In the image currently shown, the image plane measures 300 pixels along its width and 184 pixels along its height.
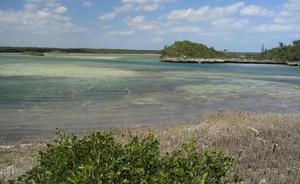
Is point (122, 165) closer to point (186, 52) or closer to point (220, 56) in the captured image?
point (186, 52)

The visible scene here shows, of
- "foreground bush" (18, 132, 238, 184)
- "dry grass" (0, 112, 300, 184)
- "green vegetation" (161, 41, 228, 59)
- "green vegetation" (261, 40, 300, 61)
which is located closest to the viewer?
"foreground bush" (18, 132, 238, 184)

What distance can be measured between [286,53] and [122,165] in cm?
17613

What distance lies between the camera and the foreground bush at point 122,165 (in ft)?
15.6

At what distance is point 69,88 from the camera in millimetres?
38719

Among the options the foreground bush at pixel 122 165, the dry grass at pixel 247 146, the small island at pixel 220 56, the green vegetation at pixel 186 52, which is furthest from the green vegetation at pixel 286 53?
the foreground bush at pixel 122 165

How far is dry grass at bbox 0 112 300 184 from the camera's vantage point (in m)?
11.2

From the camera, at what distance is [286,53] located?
17125 centimetres

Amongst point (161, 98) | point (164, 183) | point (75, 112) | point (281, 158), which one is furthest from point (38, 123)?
point (164, 183)

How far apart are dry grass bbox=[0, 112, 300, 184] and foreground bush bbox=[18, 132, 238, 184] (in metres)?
2.85

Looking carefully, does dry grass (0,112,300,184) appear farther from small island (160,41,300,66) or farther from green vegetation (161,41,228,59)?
green vegetation (161,41,228,59)

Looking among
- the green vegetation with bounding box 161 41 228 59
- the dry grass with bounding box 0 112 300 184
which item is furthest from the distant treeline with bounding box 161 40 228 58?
the dry grass with bounding box 0 112 300 184

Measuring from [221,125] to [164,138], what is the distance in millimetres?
4056

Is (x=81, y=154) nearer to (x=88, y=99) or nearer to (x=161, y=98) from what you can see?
(x=88, y=99)

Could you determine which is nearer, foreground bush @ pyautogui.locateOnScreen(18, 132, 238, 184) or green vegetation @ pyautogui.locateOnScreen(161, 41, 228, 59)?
foreground bush @ pyautogui.locateOnScreen(18, 132, 238, 184)
